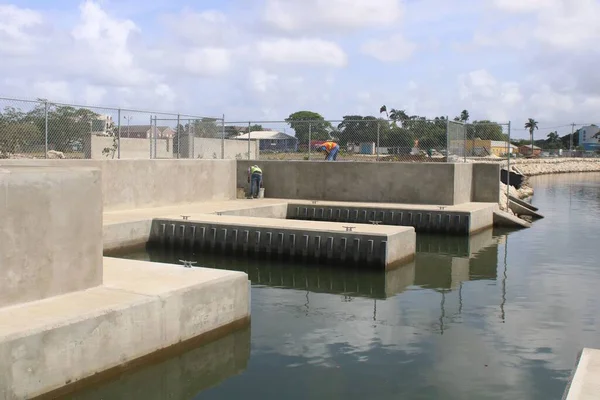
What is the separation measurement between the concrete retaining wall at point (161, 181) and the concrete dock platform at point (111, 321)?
8092mm

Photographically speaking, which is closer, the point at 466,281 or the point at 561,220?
the point at 466,281

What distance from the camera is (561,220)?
2684 cm

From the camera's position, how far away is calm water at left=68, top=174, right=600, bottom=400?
26.2 ft

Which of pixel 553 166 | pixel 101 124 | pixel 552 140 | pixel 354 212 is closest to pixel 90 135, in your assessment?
pixel 101 124

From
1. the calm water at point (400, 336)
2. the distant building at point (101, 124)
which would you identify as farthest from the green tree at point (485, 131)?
the distant building at point (101, 124)

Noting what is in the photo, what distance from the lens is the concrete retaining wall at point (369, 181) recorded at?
23297 millimetres

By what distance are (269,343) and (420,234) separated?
40.0 ft

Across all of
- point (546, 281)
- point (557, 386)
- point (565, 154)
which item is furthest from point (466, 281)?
point (565, 154)

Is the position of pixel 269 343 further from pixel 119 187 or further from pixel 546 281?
pixel 119 187

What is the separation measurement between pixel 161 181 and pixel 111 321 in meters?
13.7

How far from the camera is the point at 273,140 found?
27.0 meters

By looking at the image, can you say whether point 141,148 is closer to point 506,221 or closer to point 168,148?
point 168,148

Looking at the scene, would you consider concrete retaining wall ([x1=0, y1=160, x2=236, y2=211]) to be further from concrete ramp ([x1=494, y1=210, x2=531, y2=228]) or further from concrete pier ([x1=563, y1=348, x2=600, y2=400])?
concrete pier ([x1=563, y1=348, x2=600, y2=400])

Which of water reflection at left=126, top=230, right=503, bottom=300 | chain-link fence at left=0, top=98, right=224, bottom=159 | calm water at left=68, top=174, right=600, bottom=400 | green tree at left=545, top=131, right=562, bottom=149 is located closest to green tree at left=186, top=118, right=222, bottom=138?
chain-link fence at left=0, top=98, right=224, bottom=159
